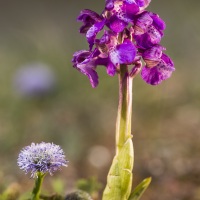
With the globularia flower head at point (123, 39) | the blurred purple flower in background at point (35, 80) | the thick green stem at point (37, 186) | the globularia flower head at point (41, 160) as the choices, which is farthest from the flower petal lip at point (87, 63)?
the blurred purple flower in background at point (35, 80)

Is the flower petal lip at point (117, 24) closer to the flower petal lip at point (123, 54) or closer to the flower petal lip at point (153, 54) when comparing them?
the flower petal lip at point (123, 54)

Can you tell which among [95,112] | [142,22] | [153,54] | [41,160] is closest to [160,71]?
Result: [153,54]

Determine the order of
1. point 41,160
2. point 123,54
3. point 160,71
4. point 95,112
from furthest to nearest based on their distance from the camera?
point 95,112 → point 160,71 → point 41,160 → point 123,54

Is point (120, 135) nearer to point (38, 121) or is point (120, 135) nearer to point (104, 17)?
point (104, 17)

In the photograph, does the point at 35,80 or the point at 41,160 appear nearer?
the point at 41,160

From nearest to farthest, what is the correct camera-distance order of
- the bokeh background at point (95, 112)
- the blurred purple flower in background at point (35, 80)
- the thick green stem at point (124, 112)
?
1. the thick green stem at point (124, 112)
2. the bokeh background at point (95, 112)
3. the blurred purple flower in background at point (35, 80)

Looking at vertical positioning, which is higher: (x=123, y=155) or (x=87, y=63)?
(x=87, y=63)

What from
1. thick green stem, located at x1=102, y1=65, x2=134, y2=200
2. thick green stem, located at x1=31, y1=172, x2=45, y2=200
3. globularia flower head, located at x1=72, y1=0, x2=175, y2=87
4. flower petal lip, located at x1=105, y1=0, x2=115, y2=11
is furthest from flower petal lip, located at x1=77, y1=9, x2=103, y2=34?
thick green stem, located at x1=31, y1=172, x2=45, y2=200

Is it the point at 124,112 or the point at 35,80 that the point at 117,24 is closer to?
the point at 124,112
